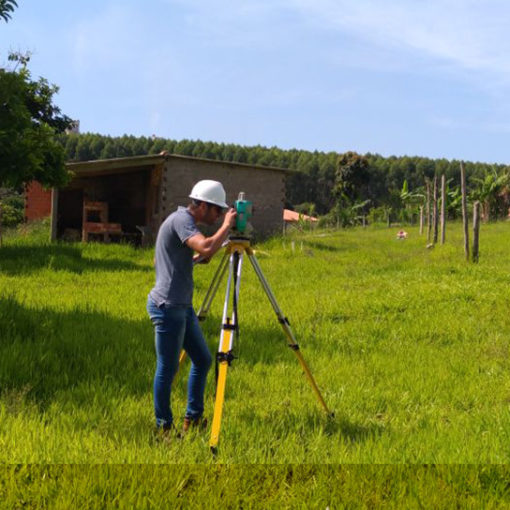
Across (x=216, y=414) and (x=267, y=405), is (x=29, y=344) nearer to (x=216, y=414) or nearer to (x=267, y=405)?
(x=267, y=405)

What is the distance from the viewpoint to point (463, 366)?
25.7 ft

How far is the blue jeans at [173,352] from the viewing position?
15.2 feet

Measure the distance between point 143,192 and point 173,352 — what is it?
72.8 ft

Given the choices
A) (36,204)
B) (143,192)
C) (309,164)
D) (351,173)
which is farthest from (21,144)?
(309,164)

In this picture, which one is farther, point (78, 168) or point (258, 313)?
point (78, 168)

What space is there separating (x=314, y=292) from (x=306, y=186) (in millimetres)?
78620

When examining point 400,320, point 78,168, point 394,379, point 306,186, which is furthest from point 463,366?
point 306,186

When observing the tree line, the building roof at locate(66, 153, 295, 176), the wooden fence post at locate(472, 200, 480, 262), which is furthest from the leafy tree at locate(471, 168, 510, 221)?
the tree line

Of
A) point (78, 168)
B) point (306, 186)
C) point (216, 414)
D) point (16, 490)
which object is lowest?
point (16, 490)

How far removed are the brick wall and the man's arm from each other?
31.9 m

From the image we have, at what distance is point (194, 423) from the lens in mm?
5020

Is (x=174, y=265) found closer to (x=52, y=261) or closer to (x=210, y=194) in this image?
(x=210, y=194)

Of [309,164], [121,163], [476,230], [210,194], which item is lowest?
[210,194]

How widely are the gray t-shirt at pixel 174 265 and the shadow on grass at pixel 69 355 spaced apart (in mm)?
1782
